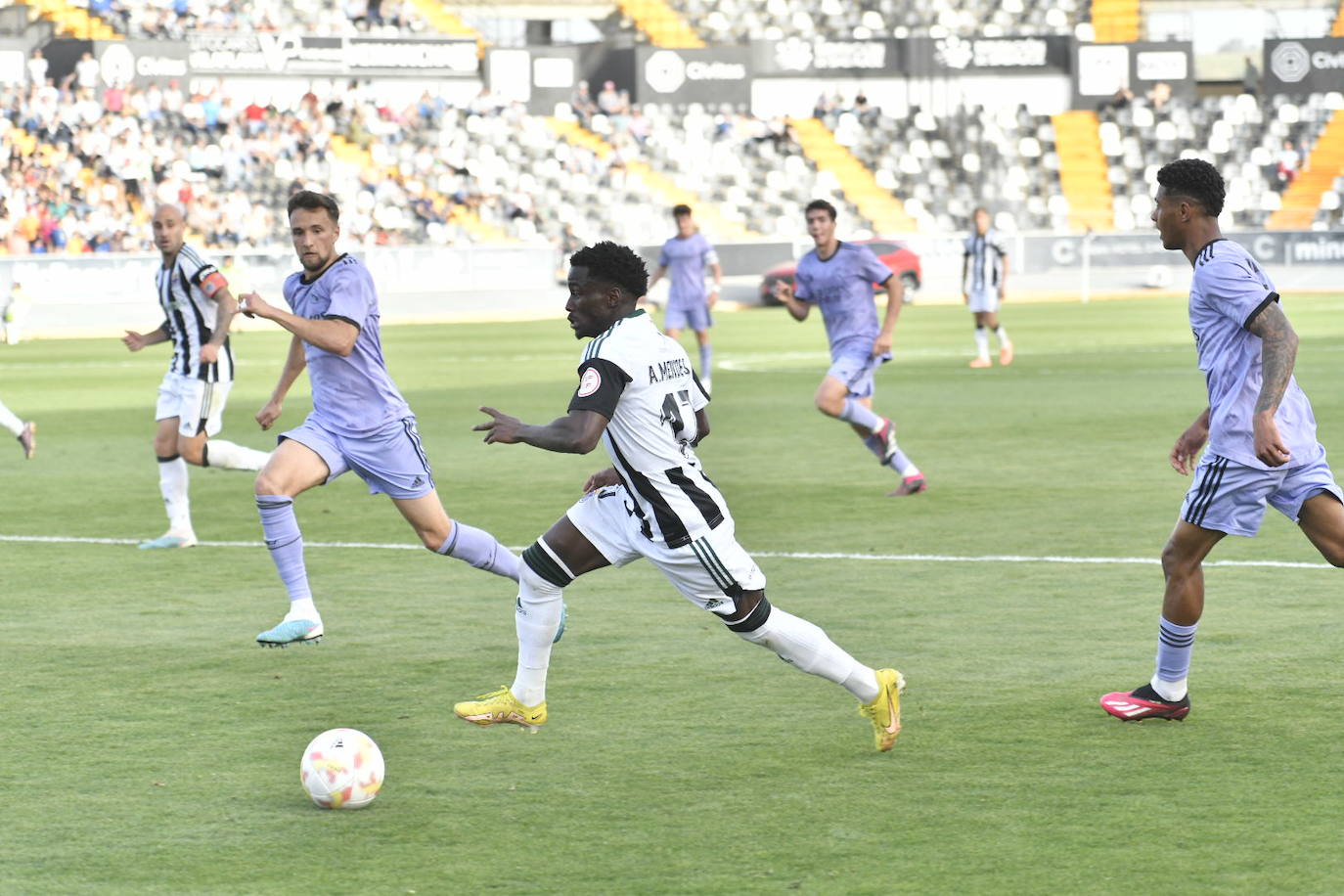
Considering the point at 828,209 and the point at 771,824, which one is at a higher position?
the point at 828,209

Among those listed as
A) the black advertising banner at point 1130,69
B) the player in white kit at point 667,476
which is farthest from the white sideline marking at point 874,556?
the black advertising banner at point 1130,69

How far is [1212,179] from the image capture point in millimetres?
6844

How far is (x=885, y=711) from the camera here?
6.63 meters

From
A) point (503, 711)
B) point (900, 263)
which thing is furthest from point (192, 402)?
point (900, 263)

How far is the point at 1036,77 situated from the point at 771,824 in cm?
5308

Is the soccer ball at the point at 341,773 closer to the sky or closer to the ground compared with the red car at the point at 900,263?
closer to the sky

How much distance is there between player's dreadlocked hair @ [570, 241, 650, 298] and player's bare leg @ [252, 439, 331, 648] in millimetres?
2635

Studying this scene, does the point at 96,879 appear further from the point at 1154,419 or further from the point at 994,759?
the point at 1154,419

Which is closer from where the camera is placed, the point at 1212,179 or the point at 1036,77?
the point at 1212,179

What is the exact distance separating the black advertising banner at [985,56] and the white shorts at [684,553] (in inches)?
1982

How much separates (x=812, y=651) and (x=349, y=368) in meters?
3.20

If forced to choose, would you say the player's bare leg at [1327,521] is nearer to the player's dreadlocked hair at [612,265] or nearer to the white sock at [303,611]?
the player's dreadlocked hair at [612,265]

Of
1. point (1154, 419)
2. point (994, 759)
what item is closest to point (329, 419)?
point (994, 759)

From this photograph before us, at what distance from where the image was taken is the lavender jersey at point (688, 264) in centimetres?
2397
